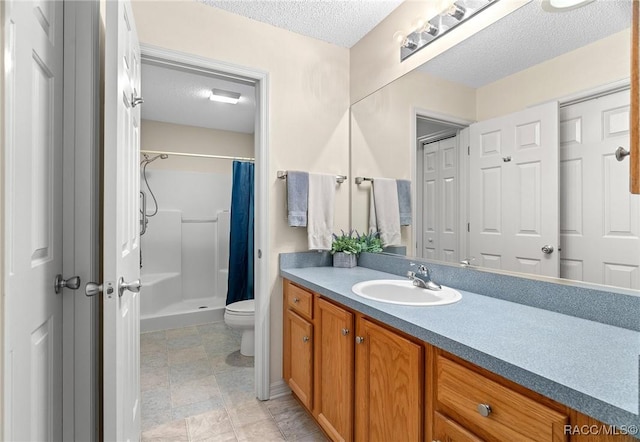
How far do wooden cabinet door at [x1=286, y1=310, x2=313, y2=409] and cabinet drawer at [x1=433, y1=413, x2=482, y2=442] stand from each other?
33.3 inches

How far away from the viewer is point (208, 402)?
1.93m

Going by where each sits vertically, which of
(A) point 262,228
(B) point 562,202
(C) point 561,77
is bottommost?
(A) point 262,228

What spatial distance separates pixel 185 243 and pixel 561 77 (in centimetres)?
372

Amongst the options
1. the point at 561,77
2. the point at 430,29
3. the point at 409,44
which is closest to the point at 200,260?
the point at 409,44

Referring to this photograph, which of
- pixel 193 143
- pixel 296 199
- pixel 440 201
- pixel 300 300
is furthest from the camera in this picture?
pixel 193 143

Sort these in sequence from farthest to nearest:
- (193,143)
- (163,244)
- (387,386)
A: (193,143) → (163,244) → (387,386)

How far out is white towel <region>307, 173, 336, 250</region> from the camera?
2090 millimetres

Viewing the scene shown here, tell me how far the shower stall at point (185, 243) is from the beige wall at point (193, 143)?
9 centimetres

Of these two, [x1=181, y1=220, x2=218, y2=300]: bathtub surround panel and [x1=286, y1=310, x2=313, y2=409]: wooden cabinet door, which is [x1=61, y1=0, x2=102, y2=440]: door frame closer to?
[x1=286, y1=310, x2=313, y2=409]: wooden cabinet door

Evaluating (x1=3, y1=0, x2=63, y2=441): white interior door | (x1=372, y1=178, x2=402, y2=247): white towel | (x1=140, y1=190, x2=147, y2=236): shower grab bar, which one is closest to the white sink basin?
(x1=372, y1=178, x2=402, y2=247): white towel

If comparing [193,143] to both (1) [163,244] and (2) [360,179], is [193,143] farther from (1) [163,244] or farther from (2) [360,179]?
(2) [360,179]

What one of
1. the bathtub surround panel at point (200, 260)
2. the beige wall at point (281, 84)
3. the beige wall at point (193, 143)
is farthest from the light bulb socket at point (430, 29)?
the bathtub surround panel at point (200, 260)

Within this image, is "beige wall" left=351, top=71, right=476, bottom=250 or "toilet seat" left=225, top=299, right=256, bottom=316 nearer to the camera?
"beige wall" left=351, top=71, right=476, bottom=250

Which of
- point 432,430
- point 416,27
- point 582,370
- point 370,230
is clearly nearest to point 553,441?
point 582,370
